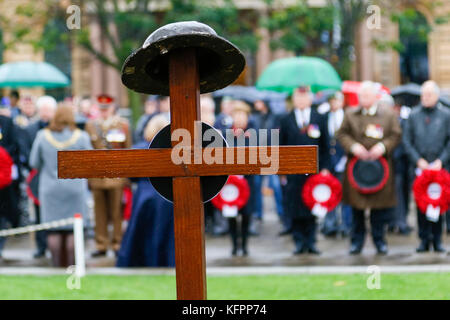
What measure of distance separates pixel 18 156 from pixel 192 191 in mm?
8176

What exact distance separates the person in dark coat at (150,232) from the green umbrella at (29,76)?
5.49 metres

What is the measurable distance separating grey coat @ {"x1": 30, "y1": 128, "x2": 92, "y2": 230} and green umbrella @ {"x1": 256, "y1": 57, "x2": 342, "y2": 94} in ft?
15.6

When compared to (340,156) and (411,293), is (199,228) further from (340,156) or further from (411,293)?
(340,156)

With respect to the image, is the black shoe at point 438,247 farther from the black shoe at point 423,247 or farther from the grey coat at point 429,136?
the grey coat at point 429,136

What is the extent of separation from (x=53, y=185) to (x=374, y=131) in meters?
3.85

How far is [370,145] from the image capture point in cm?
1040

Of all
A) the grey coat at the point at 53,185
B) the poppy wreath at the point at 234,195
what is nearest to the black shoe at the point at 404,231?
the poppy wreath at the point at 234,195

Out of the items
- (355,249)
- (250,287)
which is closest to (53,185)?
(250,287)

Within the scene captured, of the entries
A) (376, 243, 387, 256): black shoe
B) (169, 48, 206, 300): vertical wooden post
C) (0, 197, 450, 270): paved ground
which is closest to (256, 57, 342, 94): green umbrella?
(0, 197, 450, 270): paved ground

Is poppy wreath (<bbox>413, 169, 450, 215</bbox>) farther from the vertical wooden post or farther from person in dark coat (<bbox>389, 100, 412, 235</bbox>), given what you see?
the vertical wooden post

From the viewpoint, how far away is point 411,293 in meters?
7.51

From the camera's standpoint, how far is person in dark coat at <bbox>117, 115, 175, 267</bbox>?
370 inches

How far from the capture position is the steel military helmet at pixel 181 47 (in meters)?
3.75
